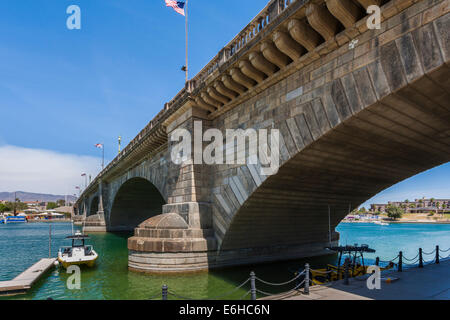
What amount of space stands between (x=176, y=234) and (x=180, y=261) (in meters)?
1.33

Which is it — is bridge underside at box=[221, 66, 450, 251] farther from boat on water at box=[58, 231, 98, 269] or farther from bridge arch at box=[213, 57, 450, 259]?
boat on water at box=[58, 231, 98, 269]

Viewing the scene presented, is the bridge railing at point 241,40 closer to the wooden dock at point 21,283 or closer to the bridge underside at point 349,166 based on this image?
the bridge underside at point 349,166

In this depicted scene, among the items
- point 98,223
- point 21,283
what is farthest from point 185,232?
point 98,223

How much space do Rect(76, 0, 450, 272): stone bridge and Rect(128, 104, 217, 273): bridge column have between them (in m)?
0.06

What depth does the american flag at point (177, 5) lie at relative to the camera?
1753 centimetres

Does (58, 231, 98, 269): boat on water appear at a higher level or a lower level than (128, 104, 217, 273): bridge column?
lower

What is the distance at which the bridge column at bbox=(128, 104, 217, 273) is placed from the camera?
604 inches

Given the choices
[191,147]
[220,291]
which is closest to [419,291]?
[220,291]

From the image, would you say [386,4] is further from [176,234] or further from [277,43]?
[176,234]

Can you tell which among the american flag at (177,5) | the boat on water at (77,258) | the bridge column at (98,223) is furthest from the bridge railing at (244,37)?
the bridge column at (98,223)

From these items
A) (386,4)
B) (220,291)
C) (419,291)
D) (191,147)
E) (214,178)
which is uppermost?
(386,4)

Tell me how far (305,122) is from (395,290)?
5.97 meters

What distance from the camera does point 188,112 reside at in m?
17.0

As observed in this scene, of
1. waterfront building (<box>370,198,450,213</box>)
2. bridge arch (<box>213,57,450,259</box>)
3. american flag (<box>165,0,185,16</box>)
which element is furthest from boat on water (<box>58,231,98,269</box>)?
waterfront building (<box>370,198,450,213</box>)
